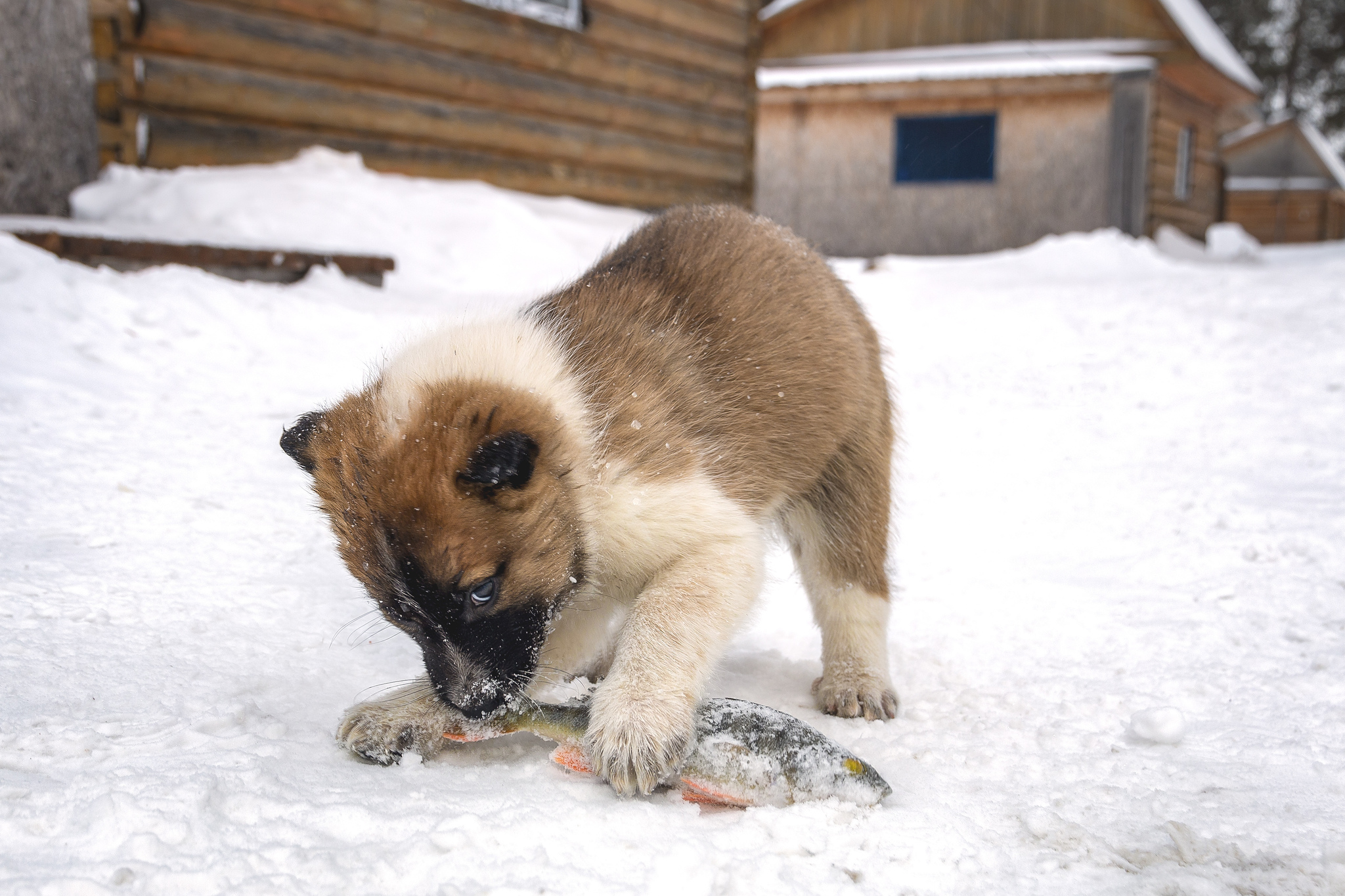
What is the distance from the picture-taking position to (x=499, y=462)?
2.11 m

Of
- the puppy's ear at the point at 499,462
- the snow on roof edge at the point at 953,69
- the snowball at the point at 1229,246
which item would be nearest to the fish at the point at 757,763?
the puppy's ear at the point at 499,462

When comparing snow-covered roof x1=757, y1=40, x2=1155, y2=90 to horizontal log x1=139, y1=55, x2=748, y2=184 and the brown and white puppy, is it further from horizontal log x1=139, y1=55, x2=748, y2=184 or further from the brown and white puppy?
the brown and white puppy

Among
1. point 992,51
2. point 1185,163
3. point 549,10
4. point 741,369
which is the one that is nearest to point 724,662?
point 741,369

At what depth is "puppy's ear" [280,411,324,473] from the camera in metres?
2.42

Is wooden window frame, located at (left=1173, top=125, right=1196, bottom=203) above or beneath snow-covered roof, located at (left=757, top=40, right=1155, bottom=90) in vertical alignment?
beneath

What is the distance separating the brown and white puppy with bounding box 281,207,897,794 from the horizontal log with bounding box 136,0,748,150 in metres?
5.44

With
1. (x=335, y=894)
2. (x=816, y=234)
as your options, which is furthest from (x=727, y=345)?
(x=816, y=234)

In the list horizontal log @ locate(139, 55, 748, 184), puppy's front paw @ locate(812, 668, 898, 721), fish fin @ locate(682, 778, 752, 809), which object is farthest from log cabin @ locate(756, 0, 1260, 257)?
fish fin @ locate(682, 778, 752, 809)

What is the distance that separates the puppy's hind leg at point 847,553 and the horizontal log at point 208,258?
162 inches

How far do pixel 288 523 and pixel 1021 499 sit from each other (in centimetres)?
333

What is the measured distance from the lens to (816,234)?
1891 cm

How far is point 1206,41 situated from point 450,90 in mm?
15288

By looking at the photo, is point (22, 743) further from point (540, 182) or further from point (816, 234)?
point (816, 234)

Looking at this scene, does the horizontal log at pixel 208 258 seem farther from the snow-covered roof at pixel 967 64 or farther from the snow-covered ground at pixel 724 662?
the snow-covered roof at pixel 967 64
